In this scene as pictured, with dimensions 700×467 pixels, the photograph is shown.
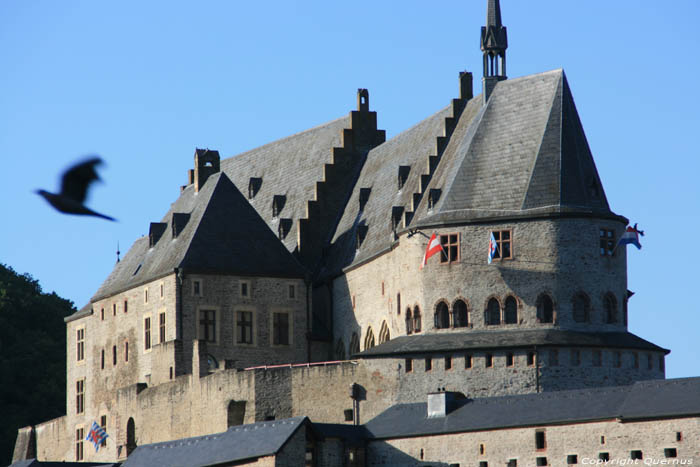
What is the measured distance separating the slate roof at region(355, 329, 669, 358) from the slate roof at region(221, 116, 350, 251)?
1492 centimetres

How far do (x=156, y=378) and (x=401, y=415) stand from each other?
16.3 metres

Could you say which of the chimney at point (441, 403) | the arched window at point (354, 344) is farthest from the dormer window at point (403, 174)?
the chimney at point (441, 403)

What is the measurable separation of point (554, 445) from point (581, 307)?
11.4 m

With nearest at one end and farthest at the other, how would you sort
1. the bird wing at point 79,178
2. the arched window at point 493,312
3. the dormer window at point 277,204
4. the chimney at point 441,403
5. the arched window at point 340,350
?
the bird wing at point 79,178
the chimney at point 441,403
the arched window at point 493,312
the arched window at point 340,350
the dormer window at point 277,204

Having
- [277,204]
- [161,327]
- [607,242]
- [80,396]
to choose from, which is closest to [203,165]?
[277,204]

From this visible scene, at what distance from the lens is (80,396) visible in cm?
7925

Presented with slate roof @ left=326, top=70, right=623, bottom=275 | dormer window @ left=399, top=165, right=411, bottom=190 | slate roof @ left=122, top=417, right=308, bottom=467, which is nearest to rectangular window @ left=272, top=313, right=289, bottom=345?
slate roof @ left=326, top=70, right=623, bottom=275

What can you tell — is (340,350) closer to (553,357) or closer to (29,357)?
(553,357)

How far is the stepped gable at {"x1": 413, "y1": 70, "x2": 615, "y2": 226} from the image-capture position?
202 feet

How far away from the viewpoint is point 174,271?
69.4 metres

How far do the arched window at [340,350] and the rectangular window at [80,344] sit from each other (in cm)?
1675

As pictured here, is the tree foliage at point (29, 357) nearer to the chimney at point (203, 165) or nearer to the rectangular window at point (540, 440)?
the chimney at point (203, 165)

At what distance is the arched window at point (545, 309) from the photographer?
Answer: 60312 millimetres

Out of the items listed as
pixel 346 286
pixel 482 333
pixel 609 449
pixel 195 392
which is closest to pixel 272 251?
pixel 346 286
